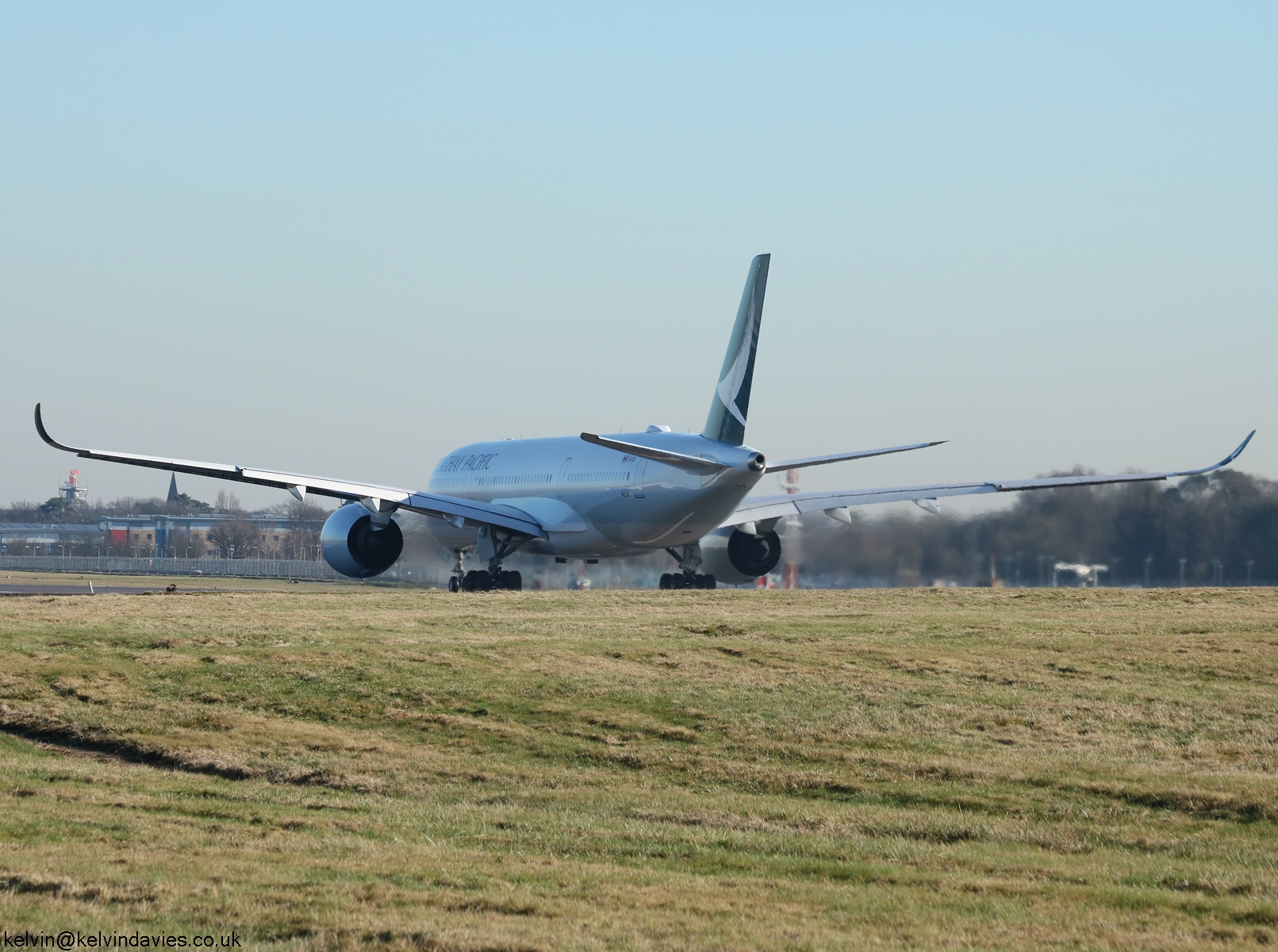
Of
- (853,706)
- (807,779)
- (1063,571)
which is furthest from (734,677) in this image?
(1063,571)

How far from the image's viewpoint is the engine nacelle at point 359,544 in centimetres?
4009

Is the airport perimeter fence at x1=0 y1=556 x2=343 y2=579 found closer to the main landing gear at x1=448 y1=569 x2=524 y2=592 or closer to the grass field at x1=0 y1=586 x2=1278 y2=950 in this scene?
the main landing gear at x1=448 y1=569 x2=524 y2=592

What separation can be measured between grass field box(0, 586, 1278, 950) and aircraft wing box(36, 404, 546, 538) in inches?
179

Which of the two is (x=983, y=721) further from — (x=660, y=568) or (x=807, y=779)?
(x=660, y=568)

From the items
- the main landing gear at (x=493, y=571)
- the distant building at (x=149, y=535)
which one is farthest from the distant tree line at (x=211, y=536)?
the main landing gear at (x=493, y=571)

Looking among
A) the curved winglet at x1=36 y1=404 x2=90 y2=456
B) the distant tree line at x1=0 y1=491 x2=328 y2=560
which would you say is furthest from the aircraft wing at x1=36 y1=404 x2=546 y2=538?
the distant tree line at x1=0 y1=491 x2=328 y2=560

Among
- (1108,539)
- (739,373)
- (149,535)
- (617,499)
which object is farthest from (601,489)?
(149,535)

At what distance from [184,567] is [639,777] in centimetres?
8009

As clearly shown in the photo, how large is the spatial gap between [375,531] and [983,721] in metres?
24.0

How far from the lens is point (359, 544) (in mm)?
40094

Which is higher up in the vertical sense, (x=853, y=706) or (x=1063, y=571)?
(x=1063, y=571)

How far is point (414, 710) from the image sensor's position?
62.7 ft

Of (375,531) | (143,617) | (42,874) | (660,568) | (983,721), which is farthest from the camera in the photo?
(660,568)

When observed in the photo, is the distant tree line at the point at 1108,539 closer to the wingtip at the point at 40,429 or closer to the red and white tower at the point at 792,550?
the red and white tower at the point at 792,550
